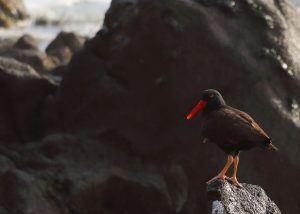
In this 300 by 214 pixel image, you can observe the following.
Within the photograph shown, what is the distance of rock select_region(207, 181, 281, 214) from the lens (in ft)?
21.4

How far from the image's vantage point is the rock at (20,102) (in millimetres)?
12086

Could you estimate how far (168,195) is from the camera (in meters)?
11.3

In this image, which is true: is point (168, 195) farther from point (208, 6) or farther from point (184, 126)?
point (208, 6)

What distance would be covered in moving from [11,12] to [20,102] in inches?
653

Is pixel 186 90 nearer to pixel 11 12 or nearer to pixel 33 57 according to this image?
pixel 33 57

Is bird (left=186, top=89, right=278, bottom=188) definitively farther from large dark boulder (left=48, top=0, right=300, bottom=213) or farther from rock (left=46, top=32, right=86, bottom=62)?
rock (left=46, top=32, right=86, bottom=62)

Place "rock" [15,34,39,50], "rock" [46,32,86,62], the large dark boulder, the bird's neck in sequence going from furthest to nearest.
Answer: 1. "rock" [46,32,86,62]
2. "rock" [15,34,39,50]
3. the large dark boulder
4. the bird's neck

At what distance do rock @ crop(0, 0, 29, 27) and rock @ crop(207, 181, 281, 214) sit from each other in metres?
21.2

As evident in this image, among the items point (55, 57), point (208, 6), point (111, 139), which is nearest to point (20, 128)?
point (111, 139)

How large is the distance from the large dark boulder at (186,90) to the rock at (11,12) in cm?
1615

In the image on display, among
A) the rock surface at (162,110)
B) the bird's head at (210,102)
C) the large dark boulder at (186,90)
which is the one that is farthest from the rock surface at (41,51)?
the bird's head at (210,102)

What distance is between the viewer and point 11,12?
28.3 m

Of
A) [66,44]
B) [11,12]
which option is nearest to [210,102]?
[66,44]

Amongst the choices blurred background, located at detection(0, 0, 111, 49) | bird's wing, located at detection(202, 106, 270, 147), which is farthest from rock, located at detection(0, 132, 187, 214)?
blurred background, located at detection(0, 0, 111, 49)
